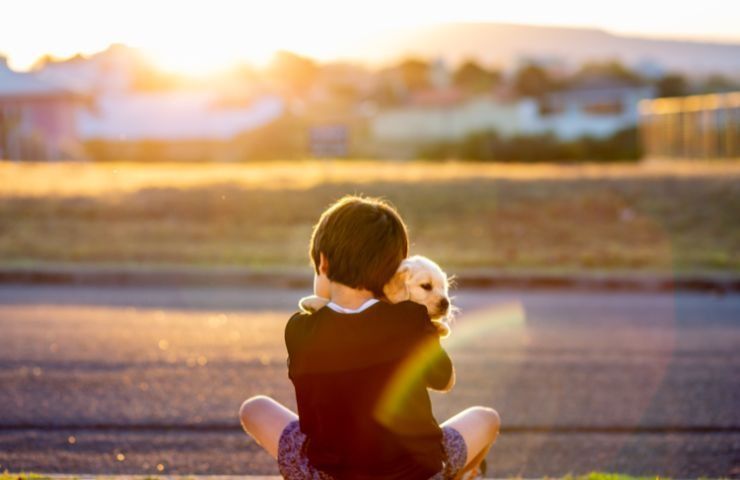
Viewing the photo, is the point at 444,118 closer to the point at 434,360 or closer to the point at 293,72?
the point at 293,72

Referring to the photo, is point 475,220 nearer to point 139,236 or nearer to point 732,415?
point 139,236

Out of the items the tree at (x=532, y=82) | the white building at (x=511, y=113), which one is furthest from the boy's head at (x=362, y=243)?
the tree at (x=532, y=82)

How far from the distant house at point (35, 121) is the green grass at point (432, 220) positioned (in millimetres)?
10878

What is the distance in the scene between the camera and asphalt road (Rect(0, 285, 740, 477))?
5145 millimetres

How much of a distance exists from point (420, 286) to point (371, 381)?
13.6 inches

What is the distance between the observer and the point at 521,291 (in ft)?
36.9

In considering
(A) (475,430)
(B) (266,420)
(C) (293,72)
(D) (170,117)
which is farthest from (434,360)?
(C) (293,72)

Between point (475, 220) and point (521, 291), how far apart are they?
11.7 feet

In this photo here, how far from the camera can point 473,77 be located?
87938 mm

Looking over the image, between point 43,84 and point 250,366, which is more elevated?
point 43,84

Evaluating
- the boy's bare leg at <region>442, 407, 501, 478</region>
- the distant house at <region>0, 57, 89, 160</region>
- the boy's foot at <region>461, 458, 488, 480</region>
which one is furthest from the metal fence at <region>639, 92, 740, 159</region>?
the boy's bare leg at <region>442, 407, 501, 478</region>

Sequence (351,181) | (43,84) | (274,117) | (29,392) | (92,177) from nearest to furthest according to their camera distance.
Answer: (29,392) → (351,181) → (92,177) → (43,84) → (274,117)

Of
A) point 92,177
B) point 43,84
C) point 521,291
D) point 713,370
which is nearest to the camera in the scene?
point 713,370

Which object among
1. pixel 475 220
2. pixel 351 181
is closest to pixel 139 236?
pixel 351 181
